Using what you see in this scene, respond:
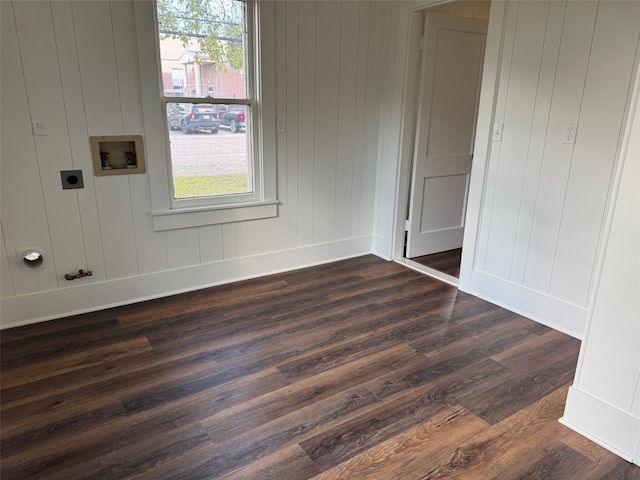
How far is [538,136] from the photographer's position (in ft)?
8.99

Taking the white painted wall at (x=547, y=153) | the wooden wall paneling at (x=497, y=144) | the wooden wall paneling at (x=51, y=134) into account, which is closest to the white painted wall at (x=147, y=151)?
the wooden wall paneling at (x=51, y=134)

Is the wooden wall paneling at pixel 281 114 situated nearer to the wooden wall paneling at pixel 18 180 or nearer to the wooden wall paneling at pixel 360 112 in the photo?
the wooden wall paneling at pixel 360 112

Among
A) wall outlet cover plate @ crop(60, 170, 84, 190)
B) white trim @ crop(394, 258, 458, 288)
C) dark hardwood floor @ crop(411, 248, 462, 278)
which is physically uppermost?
wall outlet cover plate @ crop(60, 170, 84, 190)

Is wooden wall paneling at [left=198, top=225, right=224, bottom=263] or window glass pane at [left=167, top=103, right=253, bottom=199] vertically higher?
window glass pane at [left=167, top=103, right=253, bottom=199]

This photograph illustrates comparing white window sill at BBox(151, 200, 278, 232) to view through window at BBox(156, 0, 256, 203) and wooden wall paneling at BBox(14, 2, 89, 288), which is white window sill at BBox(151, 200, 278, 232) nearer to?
view through window at BBox(156, 0, 256, 203)

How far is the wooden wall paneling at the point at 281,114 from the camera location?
10.5 feet

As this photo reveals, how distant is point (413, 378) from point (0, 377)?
2123 millimetres

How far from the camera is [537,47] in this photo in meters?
2.68

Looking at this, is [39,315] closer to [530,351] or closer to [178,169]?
[178,169]

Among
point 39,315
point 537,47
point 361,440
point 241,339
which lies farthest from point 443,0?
point 39,315

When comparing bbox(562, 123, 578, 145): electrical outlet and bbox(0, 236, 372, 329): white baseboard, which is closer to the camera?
bbox(562, 123, 578, 145): electrical outlet

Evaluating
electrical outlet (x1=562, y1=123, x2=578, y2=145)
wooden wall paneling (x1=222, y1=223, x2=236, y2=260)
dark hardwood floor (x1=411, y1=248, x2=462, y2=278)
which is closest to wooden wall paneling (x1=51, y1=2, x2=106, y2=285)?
wooden wall paneling (x1=222, y1=223, x2=236, y2=260)

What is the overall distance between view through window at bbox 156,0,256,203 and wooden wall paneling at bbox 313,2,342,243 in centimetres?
60

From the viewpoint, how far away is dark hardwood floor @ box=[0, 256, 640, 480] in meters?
1.72
